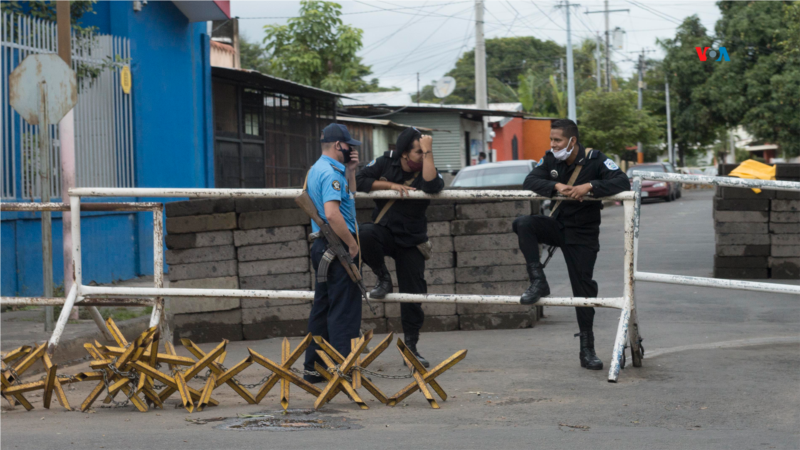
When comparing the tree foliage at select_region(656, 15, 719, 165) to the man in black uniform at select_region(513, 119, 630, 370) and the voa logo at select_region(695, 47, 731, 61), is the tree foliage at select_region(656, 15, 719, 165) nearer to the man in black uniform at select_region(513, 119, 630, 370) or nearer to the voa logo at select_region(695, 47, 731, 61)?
the voa logo at select_region(695, 47, 731, 61)

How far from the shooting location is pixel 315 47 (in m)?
29.5

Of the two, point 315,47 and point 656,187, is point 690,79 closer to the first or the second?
point 656,187

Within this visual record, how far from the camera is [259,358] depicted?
4906mm

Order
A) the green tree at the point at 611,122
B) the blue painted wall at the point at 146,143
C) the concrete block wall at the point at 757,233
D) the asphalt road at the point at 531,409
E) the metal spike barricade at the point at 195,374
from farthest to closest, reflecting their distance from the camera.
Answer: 1. the green tree at the point at 611,122
2. the concrete block wall at the point at 757,233
3. the blue painted wall at the point at 146,143
4. the metal spike barricade at the point at 195,374
5. the asphalt road at the point at 531,409

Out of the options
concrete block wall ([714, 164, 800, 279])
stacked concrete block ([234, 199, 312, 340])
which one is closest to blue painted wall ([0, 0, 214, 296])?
stacked concrete block ([234, 199, 312, 340])

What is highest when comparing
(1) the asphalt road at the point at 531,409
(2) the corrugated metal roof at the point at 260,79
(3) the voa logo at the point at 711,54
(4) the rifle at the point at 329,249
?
(3) the voa logo at the point at 711,54

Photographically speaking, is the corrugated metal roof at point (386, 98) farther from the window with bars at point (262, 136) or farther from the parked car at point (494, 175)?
the parked car at point (494, 175)

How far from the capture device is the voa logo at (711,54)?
31.5 metres

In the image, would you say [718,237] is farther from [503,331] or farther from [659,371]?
[659,371]

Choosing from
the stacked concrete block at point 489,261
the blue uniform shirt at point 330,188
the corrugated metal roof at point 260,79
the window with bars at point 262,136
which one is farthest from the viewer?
the window with bars at point 262,136

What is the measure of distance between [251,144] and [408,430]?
13.7 metres

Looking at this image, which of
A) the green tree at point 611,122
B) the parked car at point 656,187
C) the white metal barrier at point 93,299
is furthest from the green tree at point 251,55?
the white metal barrier at point 93,299

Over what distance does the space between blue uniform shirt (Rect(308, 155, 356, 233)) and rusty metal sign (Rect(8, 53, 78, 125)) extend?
304 cm

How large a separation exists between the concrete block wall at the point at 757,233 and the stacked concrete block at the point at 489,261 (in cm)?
437
